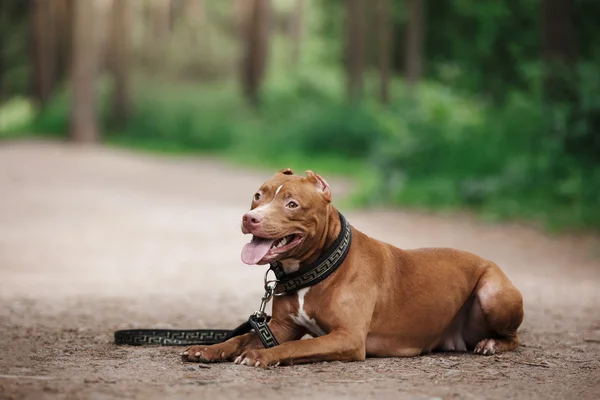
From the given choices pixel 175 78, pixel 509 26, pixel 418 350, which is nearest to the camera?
pixel 418 350

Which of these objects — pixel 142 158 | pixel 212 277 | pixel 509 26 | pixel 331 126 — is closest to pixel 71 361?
pixel 212 277

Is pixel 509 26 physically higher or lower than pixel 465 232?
higher

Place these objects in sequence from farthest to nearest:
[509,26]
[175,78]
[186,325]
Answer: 1. [175,78]
2. [509,26]
3. [186,325]

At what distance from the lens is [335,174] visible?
24812 mm

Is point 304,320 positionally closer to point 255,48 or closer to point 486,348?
point 486,348

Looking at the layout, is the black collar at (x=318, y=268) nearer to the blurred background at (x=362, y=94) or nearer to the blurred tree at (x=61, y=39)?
the blurred background at (x=362, y=94)

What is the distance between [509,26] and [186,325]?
29.9m

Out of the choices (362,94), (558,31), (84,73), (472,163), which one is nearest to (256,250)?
(472,163)

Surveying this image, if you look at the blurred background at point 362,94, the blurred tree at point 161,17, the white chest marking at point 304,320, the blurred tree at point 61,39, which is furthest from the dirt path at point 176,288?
the blurred tree at point 161,17

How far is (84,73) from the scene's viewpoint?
2997 centimetres

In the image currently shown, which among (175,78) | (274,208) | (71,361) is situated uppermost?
(175,78)

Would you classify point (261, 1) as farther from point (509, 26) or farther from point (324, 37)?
point (324, 37)

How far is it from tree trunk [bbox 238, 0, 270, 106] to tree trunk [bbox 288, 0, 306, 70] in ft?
63.3

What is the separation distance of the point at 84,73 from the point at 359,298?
25.5 meters
